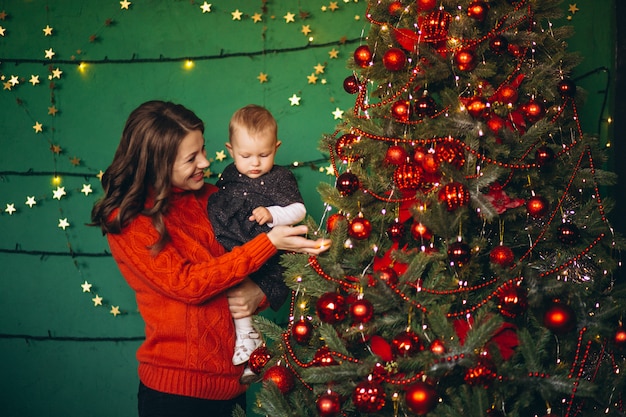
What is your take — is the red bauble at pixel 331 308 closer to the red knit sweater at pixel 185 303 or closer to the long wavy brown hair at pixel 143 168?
the red knit sweater at pixel 185 303

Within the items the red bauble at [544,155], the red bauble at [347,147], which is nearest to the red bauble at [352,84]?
the red bauble at [347,147]

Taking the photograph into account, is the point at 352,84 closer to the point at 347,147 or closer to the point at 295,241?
the point at 347,147

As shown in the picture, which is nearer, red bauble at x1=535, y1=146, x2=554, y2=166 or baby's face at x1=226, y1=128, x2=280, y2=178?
red bauble at x1=535, y1=146, x2=554, y2=166

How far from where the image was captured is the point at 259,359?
240 cm

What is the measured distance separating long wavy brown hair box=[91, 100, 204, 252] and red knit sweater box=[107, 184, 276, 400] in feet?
0.17

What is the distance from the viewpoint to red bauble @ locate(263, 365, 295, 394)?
89.9 inches

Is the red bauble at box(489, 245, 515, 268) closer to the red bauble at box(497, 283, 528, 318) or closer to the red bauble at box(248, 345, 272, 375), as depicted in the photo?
the red bauble at box(497, 283, 528, 318)

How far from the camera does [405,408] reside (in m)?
2.10

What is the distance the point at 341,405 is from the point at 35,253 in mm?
1995

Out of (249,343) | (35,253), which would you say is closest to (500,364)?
(249,343)

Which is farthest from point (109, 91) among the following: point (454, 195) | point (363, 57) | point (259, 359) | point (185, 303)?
point (454, 195)

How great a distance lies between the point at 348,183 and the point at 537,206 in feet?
2.03

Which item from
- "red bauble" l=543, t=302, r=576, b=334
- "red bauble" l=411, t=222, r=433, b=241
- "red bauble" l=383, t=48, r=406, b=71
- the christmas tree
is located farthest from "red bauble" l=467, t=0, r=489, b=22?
"red bauble" l=543, t=302, r=576, b=334

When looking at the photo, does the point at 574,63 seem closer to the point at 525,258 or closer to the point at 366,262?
the point at 525,258
